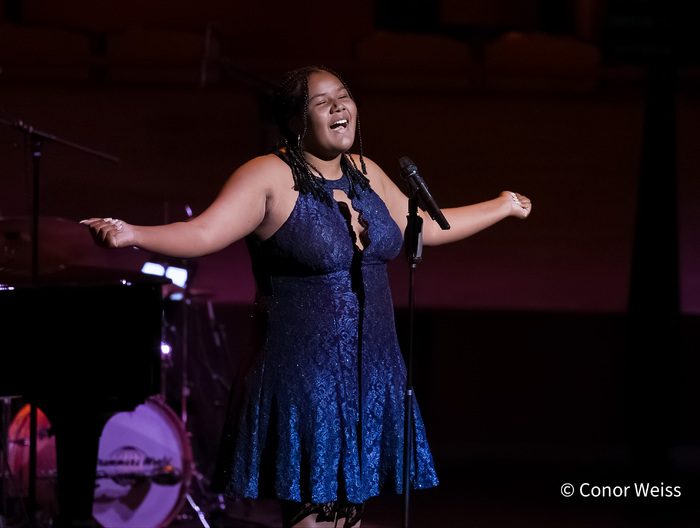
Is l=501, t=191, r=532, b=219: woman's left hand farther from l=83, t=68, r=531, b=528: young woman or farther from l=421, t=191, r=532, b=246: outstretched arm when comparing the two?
l=83, t=68, r=531, b=528: young woman

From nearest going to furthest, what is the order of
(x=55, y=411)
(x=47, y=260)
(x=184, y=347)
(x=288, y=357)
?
(x=288, y=357)
(x=55, y=411)
(x=47, y=260)
(x=184, y=347)

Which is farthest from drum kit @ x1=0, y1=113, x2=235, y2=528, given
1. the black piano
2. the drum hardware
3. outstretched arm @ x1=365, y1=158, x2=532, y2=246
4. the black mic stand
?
the black mic stand

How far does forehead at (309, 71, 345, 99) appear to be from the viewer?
2340 millimetres

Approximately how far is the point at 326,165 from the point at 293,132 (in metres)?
0.12

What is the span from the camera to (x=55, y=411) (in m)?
2.84

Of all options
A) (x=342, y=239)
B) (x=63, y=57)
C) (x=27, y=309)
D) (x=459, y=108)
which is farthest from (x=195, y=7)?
(x=342, y=239)

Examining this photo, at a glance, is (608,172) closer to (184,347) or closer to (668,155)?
(668,155)

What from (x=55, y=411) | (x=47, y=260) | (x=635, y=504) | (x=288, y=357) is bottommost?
(x=635, y=504)

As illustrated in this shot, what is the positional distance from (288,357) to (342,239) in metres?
0.31

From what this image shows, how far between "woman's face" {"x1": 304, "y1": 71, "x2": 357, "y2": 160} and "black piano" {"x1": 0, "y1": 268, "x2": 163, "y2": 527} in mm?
893

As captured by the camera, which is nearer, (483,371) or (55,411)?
(55,411)

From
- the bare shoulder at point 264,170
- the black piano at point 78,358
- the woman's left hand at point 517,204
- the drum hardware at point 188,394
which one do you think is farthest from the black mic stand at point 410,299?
the drum hardware at point 188,394

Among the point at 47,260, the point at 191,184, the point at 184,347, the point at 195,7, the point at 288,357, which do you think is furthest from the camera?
the point at 195,7

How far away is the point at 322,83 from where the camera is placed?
7.70ft
